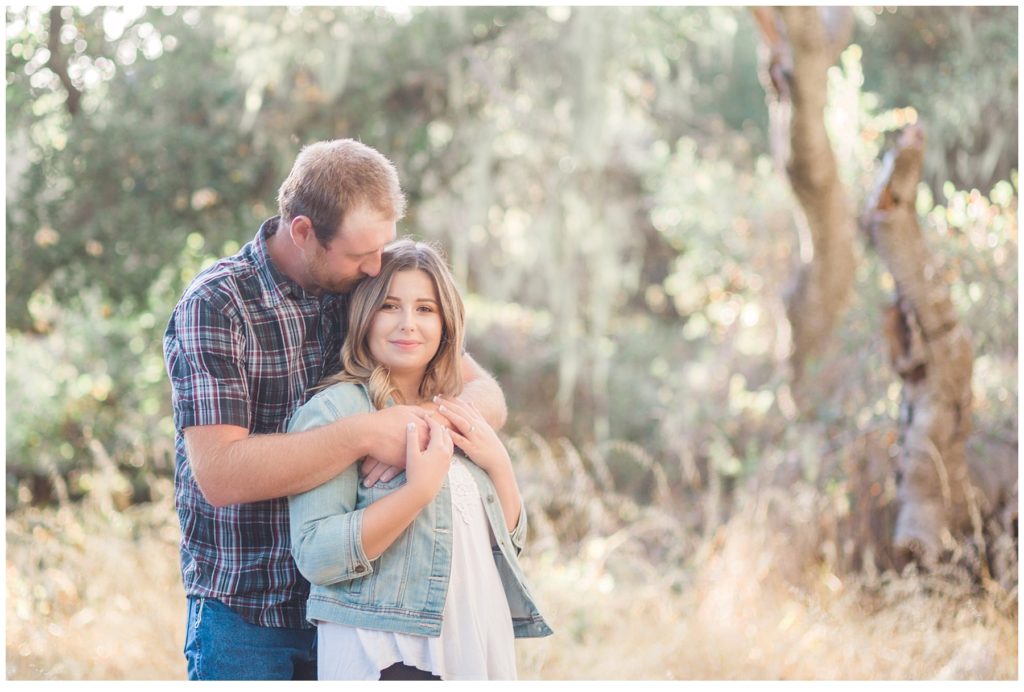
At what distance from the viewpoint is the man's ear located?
7.23 feet

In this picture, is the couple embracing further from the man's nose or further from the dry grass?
the dry grass

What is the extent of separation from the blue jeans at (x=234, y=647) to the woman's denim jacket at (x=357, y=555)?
0.16m

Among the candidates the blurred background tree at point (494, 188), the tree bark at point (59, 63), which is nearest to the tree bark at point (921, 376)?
the blurred background tree at point (494, 188)

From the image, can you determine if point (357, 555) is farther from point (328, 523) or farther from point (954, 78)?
point (954, 78)

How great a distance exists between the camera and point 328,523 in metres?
2.00

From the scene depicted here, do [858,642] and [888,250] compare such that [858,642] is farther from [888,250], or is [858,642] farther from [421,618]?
[421,618]

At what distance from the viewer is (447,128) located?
7102 millimetres

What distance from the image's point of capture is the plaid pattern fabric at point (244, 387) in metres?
2.06

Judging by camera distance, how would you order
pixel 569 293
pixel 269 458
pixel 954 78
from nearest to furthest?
pixel 269 458, pixel 569 293, pixel 954 78

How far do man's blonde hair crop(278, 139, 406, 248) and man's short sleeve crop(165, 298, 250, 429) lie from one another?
0.91ft

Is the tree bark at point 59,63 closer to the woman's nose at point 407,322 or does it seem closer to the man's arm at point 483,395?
the man's arm at point 483,395

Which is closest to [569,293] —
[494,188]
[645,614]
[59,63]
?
[494,188]

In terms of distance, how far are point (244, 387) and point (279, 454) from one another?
19 cm

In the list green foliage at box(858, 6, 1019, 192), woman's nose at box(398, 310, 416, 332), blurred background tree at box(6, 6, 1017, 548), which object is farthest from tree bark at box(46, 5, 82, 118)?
green foliage at box(858, 6, 1019, 192)
